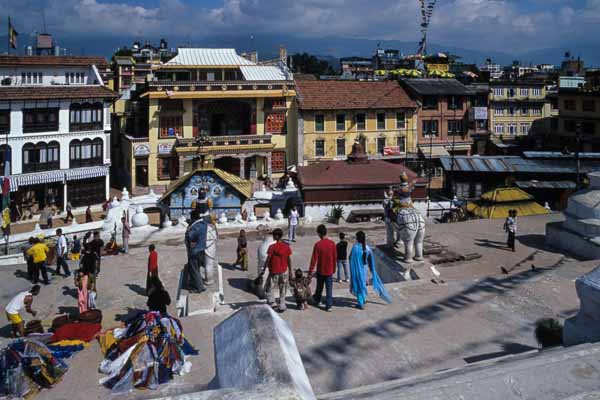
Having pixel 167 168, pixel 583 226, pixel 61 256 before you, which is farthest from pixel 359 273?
pixel 167 168

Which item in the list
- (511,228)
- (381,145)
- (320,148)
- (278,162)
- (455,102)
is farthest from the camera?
(455,102)

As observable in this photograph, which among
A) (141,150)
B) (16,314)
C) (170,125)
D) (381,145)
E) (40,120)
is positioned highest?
(170,125)

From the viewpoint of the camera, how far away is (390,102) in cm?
4722

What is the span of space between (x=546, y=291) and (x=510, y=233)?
6438 millimetres

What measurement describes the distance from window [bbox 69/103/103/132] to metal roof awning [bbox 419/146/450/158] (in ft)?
86.8

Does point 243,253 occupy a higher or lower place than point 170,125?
lower

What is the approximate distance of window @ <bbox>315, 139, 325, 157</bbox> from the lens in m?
46.0

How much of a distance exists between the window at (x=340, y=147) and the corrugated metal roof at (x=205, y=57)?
11781mm

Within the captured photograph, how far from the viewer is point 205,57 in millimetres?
49281

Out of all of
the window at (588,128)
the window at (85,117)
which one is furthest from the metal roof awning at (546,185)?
the window at (85,117)

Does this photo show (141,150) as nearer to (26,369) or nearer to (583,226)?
(583,226)

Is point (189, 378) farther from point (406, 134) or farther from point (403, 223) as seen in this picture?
point (406, 134)

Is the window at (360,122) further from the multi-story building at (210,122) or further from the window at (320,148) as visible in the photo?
the multi-story building at (210,122)

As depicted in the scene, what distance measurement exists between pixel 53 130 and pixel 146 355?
33.5 m
